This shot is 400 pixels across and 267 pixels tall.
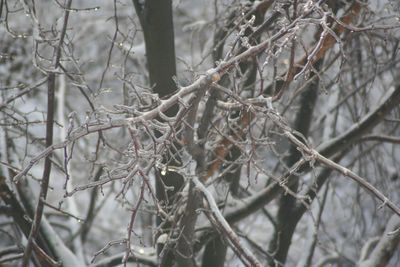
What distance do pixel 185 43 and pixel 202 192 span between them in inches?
305

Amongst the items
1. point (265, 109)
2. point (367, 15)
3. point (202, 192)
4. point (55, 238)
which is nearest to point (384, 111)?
point (367, 15)

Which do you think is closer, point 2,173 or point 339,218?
point 2,173

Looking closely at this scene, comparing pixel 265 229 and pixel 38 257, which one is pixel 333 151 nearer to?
pixel 38 257

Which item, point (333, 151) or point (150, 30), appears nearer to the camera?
point (150, 30)

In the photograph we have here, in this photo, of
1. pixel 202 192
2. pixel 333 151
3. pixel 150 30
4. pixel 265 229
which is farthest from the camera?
pixel 265 229

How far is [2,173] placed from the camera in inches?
203

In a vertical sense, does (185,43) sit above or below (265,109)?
above

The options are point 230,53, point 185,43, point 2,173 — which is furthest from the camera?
point 185,43

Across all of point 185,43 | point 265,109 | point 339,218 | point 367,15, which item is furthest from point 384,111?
point 185,43

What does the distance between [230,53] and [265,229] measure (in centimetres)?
780

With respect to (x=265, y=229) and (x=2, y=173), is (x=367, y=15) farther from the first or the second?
(x=265, y=229)

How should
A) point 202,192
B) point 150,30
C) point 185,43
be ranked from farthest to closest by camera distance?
Result: point 185,43
point 150,30
point 202,192

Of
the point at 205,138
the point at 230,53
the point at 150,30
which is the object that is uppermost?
the point at 150,30

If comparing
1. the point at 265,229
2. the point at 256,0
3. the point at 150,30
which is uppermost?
the point at 256,0
